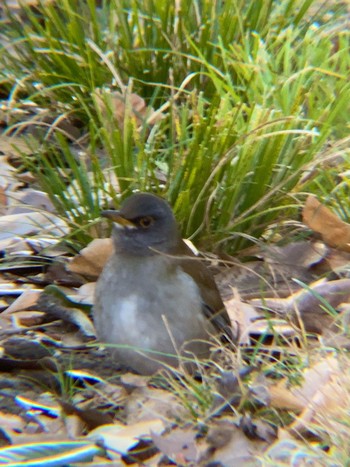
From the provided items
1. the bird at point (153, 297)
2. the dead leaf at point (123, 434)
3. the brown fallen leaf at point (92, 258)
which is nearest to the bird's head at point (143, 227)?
the bird at point (153, 297)

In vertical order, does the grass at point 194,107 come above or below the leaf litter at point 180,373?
above

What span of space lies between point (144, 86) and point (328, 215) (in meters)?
1.96

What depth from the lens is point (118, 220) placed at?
4.32 metres

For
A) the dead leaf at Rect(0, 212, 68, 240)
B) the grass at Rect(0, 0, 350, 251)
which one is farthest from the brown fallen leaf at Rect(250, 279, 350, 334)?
the dead leaf at Rect(0, 212, 68, 240)

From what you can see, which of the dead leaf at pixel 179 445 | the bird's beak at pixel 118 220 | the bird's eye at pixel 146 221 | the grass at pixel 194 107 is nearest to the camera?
the dead leaf at pixel 179 445

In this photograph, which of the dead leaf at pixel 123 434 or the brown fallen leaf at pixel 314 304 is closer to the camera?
the dead leaf at pixel 123 434

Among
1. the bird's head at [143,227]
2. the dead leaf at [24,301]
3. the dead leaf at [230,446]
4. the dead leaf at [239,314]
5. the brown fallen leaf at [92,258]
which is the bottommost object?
the dead leaf at [239,314]

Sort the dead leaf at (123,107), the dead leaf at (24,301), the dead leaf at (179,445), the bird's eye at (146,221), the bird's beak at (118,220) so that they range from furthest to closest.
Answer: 1. the dead leaf at (123,107)
2. the dead leaf at (24,301)
3. the bird's eye at (146,221)
4. the bird's beak at (118,220)
5. the dead leaf at (179,445)

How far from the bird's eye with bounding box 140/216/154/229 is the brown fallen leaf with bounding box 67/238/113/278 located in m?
0.47

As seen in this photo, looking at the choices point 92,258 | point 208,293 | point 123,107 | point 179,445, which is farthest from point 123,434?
point 123,107

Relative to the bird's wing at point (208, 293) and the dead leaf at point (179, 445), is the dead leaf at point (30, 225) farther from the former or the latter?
the dead leaf at point (179, 445)

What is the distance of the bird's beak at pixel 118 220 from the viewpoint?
428 cm

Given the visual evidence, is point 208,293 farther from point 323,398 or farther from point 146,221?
point 323,398

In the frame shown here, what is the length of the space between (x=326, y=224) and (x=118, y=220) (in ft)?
3.91
